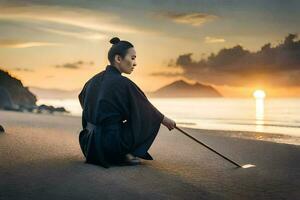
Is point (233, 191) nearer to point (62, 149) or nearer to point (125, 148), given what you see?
point (125, 148)

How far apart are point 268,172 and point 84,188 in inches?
71.8

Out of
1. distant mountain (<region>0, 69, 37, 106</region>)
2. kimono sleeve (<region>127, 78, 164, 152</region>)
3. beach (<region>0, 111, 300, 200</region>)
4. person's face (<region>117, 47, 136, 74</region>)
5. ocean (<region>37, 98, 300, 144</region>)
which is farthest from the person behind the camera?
distant mountain (<region>0, 69, 37, 106</region>)

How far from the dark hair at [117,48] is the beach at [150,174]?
3.37 ft

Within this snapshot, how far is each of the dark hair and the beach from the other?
3.37 feet

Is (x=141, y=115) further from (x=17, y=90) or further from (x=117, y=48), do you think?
(x=17, y=90)

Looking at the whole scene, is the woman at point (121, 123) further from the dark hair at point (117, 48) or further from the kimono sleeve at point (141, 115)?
the dark hair at point (117, 48)

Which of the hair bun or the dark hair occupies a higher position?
the hair bun

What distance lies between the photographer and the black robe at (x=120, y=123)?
13.7ft

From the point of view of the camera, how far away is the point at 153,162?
15.0 ft

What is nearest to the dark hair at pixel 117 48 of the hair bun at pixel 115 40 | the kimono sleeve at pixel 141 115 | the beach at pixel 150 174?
the hair bun at pixel 115 40

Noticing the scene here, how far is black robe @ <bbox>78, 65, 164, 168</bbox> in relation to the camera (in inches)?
164

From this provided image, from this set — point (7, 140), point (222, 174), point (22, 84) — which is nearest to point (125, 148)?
point (222, 174)

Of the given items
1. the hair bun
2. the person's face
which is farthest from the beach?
the hair bun

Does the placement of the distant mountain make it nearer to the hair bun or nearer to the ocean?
the ocean
